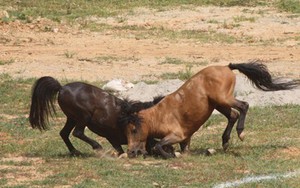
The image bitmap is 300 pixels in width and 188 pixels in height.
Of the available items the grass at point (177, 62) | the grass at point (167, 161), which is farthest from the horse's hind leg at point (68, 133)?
the grass at point (177, 62)

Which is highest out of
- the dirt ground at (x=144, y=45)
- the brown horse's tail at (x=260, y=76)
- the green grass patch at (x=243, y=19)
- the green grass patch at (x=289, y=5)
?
Result: the brown horse's tail at (x=260, y=76)

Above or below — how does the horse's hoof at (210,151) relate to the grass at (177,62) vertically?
above

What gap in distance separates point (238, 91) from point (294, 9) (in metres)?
11.1

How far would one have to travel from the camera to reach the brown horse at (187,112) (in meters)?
11.0

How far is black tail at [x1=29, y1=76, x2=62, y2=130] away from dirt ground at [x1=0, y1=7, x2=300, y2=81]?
6587 mm

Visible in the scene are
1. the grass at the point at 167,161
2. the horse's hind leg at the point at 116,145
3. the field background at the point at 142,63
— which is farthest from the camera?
the horse's hind leg at the point at 116,145

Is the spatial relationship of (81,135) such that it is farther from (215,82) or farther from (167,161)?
(215,82)

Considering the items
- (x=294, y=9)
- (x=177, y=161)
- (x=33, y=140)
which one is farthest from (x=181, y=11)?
(x=177, y=161)

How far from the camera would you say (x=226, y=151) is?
36.9ft

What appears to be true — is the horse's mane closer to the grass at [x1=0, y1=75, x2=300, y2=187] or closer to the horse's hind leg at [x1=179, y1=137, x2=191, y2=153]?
the grass at [x1=0, y1=75, x2=300, y2=187]

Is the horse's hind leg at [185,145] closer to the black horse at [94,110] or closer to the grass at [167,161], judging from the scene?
the grass at [167,161]

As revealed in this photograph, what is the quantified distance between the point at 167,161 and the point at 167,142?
40 cm

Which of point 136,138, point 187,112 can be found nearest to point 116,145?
point 136,138

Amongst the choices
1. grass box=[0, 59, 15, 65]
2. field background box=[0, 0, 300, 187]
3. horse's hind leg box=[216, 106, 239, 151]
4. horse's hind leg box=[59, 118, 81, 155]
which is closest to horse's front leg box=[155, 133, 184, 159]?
field background box=[0, 0, 300, 187]
